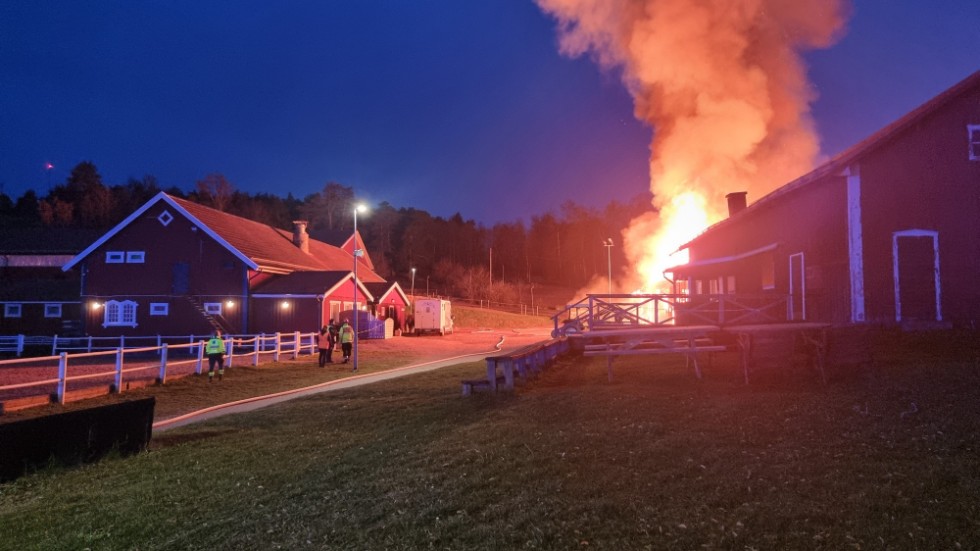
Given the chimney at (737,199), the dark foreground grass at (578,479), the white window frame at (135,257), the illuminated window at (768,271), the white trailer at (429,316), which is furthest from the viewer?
the white trailer at (429,316)

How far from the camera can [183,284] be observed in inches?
1432

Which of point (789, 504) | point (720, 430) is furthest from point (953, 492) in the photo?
point (720, 430)

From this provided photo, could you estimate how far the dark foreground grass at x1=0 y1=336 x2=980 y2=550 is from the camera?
4.71 metres

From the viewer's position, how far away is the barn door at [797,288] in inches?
703

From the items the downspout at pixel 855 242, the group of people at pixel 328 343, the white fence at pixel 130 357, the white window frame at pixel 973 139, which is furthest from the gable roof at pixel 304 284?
the white window frame at pixel 973 139

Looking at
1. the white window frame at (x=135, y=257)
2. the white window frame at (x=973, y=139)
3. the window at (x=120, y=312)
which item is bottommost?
the window at (x=120, y=312)

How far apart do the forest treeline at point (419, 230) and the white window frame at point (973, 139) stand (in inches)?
2670

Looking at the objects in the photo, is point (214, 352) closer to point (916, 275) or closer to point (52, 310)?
point (916, 275)

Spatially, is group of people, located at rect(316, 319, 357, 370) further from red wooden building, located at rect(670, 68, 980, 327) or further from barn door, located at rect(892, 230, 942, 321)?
barn door, located at rect(892, 230, 942, 321)

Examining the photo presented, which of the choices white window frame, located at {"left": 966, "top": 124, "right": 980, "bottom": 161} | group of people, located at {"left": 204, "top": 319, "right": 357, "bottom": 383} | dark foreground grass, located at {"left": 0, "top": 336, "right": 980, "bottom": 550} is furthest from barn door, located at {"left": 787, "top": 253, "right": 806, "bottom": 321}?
group of people, located at {"left": 204, "top": 319, "right": 357, "bottom": 383}

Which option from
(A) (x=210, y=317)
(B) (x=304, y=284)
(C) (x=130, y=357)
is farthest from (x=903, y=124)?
(A) (x=210, y=317)

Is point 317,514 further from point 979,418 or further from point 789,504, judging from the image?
point 979,418

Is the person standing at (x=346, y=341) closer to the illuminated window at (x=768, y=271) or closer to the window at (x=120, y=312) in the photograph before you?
the illuminated window at (x=768, y=271)

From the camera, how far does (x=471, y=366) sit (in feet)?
66.6
